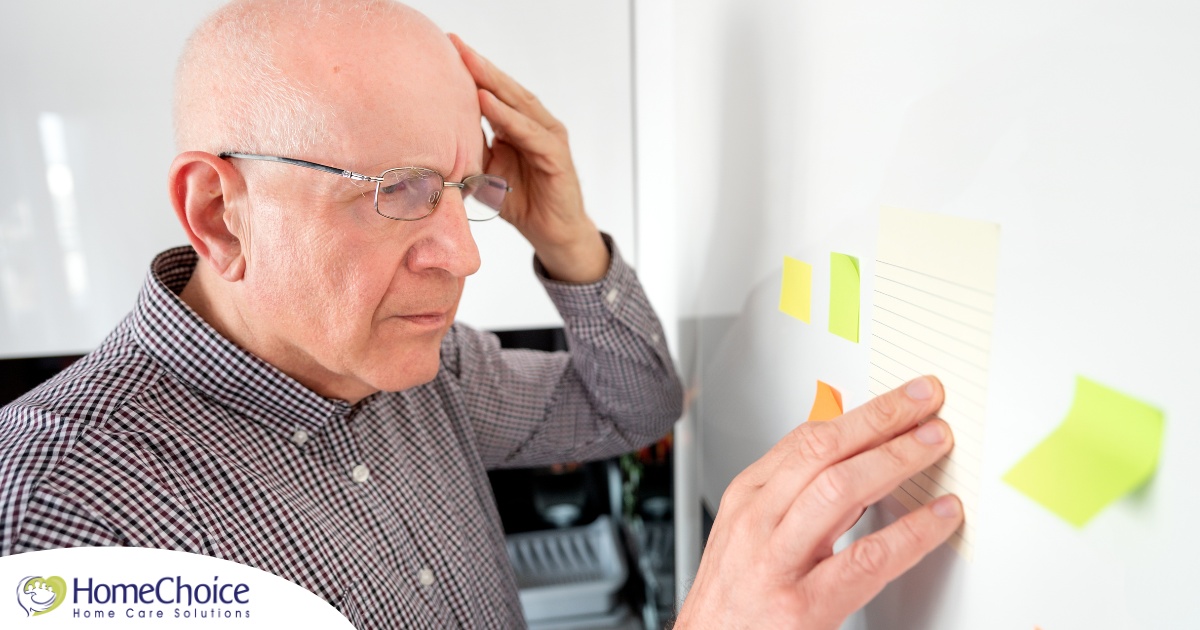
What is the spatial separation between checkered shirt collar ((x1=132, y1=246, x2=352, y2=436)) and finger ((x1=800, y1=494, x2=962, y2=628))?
0.57 m

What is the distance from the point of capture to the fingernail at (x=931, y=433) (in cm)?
56

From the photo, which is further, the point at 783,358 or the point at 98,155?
the point at 98,155

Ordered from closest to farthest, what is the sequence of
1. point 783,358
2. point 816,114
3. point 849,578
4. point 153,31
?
1. point 849,578
2. point 816,114
3. point 783,358
4. point 153,31

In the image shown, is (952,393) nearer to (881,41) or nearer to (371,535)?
(881,41)

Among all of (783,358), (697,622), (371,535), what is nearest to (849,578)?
(697,622)

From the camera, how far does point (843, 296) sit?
0.69 meters

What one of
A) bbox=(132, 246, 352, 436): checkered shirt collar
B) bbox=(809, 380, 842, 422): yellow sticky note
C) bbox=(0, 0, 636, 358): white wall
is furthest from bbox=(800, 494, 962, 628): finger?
bbox=(0, 0, 636, 358): white wall

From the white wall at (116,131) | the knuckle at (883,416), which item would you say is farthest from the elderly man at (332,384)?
the white wall at (116,131)

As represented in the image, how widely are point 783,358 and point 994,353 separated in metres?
0.35

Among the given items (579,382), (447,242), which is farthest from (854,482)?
(579,382)

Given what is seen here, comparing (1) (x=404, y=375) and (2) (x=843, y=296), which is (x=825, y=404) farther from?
(1) (x=404, y=375)

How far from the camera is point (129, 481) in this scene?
752 millimetres

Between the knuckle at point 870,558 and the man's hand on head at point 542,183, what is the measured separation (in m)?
0.60

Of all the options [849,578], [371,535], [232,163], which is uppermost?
[232,163]
